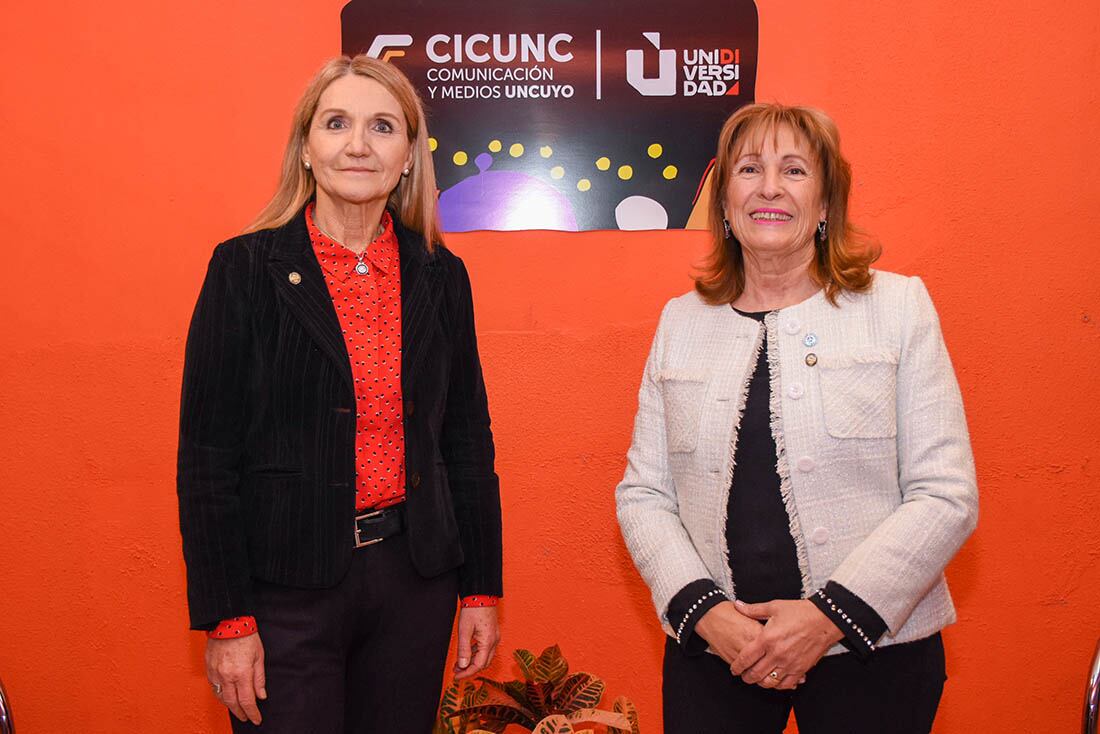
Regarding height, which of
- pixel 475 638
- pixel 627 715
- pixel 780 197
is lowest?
pixel 627 715

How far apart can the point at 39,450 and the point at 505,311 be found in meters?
A: 1.32

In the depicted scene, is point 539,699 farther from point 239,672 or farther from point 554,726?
point 239,672

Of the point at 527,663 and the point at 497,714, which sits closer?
the point at 497,714

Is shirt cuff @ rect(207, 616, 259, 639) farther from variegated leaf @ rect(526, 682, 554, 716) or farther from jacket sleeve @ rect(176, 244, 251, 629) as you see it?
variegated leaf @ rect(526, 682, 554, 716)

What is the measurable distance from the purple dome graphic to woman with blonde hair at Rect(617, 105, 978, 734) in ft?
2.95

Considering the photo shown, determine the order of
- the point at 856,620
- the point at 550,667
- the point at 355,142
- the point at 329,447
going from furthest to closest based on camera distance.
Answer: the point at 550,667 < the point at 355,142 < the point at 329,447 < the point at 856,620

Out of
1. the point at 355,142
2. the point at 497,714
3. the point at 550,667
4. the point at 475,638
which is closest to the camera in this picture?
the point at 355,142

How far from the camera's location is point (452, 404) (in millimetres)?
1744

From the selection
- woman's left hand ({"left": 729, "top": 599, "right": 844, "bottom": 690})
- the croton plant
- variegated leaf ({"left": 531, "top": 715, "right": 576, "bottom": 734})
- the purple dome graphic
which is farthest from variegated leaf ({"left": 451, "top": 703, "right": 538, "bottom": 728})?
the purple dome graphic

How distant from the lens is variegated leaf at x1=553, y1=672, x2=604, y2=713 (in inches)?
74.5

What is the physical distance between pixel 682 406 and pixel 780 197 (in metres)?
0.38

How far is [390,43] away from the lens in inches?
95.7

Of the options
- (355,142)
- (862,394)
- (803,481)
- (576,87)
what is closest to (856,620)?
(803,481)

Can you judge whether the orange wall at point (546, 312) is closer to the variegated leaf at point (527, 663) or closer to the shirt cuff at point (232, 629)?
the variegated leaf at point (527, 663)
